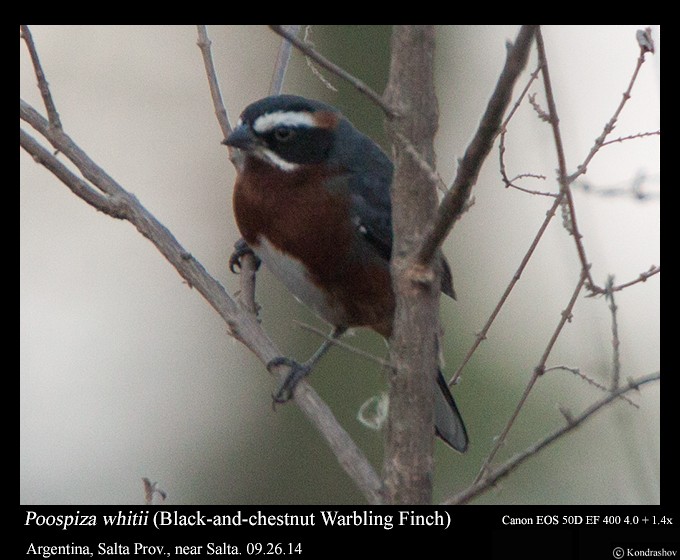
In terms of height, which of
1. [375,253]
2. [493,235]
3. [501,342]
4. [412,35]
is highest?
[493,235]

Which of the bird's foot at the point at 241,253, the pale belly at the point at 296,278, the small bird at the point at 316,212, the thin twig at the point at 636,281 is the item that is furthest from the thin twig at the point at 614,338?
the bird's foot at the point at 241,253

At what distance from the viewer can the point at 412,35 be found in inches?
99.0

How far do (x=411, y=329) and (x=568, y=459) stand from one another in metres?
5.12

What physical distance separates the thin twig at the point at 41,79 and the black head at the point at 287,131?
0.78m

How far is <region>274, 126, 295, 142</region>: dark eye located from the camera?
413cm

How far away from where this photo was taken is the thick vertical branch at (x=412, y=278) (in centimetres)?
248

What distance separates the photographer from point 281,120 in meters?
4.09

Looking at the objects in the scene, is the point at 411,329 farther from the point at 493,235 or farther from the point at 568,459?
the point at 493,235

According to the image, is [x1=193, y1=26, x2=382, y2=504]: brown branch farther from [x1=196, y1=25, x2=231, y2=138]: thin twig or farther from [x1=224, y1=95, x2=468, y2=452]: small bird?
[x1=224, y1=95, x2=468, y2=452]: small bird

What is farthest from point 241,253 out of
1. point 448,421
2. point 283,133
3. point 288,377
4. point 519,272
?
point 519,272

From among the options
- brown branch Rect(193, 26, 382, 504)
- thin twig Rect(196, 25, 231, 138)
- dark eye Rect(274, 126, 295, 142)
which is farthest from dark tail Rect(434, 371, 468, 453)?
thin twig Rect(196, 25, 231, 138)
